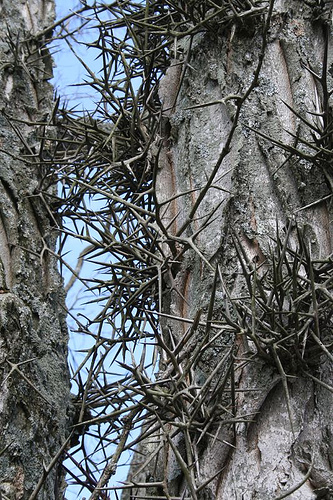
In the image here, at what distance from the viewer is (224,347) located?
1.18 m

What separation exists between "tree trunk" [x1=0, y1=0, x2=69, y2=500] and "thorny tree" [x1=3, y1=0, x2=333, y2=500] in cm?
6

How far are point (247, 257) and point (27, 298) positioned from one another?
1.98 feet

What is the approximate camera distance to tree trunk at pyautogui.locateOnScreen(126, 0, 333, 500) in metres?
1.10

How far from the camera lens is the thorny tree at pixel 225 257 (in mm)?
1104

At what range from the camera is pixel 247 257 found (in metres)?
1.16

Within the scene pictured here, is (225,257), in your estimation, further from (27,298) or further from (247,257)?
(27,298)

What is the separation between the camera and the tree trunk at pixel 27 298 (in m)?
1.38

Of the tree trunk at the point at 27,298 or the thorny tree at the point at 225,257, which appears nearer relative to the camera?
the thorny tree at the point at 225,257

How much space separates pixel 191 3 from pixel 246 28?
0.13 metres

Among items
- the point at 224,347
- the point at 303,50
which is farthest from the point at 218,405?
the point at 303,50

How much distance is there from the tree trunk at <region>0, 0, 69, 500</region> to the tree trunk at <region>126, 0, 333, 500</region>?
0.25m

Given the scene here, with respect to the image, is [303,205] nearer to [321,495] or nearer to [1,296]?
[321,495]

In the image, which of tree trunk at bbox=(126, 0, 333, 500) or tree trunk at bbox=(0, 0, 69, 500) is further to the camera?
tree trunk at bbox=(0, 0, 69, 500)

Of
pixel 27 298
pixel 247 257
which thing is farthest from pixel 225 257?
pixel 27 298
